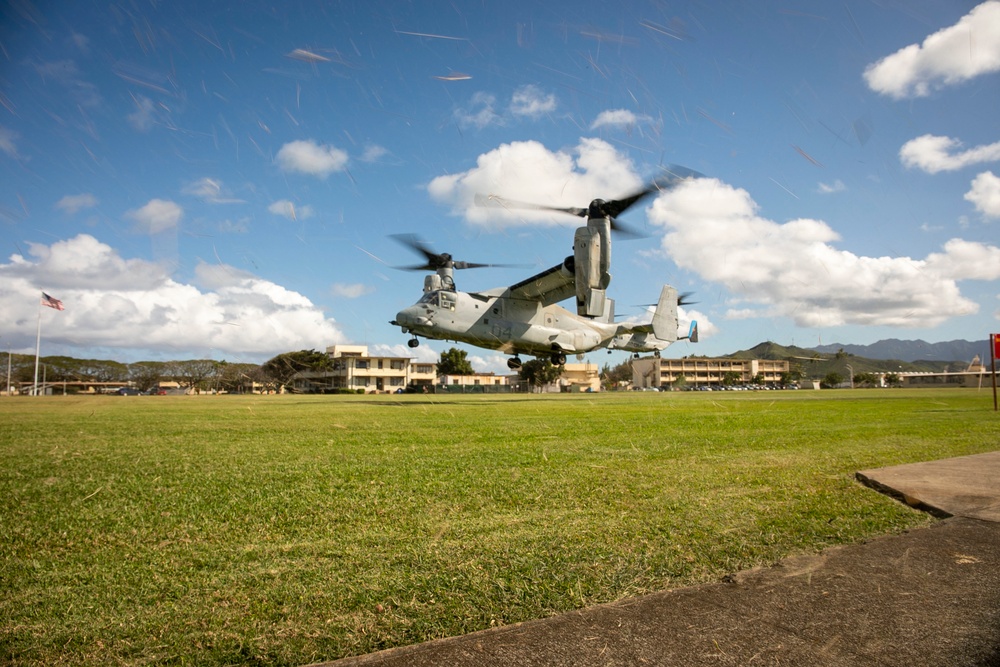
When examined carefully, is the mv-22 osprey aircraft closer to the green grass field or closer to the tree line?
the green grass field

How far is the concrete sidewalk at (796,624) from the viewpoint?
175 centimetres

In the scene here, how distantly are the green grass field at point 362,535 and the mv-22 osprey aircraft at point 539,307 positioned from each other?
1708cm

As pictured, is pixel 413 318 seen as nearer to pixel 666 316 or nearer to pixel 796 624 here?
pixel 666 316

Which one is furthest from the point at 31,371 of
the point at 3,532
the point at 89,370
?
the point at 3,532

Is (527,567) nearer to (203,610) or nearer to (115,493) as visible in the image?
(203,610)

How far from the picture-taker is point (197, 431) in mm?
8836

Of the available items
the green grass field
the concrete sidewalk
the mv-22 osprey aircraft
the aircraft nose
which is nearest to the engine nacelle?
the mv-22 osprey aircraft

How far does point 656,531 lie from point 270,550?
199 centimetres

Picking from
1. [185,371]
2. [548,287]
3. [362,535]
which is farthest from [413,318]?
[185,371]

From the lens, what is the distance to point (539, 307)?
95.9 ft

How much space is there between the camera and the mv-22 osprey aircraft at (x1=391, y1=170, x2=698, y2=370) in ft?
74.9

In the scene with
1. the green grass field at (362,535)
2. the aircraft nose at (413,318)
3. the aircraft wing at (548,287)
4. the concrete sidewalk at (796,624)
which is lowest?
the concrete sidewalk at (796,624)

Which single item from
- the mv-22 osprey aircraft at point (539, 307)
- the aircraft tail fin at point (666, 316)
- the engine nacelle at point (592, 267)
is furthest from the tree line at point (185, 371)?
the engine nacelle at point (592, 267)

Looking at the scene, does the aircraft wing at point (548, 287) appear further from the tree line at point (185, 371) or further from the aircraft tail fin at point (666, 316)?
the tree line at point (185, 371)
